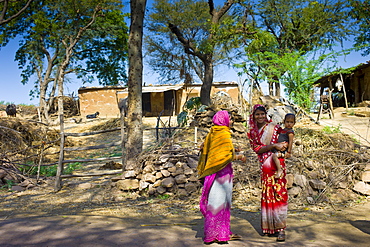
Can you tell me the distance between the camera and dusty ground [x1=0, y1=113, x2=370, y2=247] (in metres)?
3.06

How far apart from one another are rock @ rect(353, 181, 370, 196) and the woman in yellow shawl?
3.37 meters

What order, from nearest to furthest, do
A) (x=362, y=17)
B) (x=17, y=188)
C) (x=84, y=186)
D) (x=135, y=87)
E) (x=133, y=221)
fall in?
(x=133, y=221) → (x=17, y=188) → (x=84, y=186) → (x=135, y=87) → (x=362, y=17)

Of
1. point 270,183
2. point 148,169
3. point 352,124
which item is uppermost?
point 352,124

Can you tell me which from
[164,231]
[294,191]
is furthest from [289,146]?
[294,191]

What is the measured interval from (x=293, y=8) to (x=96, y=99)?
1392 centimetres

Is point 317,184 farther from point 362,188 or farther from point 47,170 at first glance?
point 47,170

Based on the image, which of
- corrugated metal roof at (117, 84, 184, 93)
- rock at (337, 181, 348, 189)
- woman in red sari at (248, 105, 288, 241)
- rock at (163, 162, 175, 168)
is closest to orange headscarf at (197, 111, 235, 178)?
woman in red sari at (248, 105, 288, 241)

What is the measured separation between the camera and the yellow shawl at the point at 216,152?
3227mm

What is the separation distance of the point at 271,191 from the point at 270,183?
0.09 meters

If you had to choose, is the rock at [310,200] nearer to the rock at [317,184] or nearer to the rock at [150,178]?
the rock at [317,184]

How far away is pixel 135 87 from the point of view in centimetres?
706

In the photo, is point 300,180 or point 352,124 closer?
point 300,180

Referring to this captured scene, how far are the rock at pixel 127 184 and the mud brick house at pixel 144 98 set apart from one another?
13452mm

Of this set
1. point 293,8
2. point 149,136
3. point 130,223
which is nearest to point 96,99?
point 149,136
